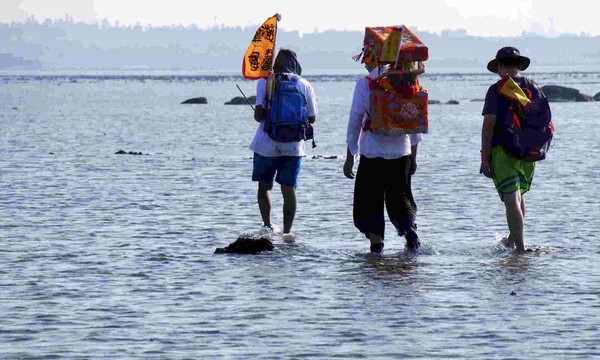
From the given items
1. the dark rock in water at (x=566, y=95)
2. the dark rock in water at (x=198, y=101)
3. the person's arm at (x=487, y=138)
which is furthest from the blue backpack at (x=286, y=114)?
the dark rock in water at (x=198, y=101)

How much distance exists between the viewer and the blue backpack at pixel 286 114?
13109 millimetres

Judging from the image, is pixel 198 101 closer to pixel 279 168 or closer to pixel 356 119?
pixel 279 168

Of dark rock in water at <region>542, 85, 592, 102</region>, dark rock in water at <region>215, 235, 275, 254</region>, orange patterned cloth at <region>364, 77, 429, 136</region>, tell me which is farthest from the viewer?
dark rock in water at <region>542, 85, 592, 102</region>

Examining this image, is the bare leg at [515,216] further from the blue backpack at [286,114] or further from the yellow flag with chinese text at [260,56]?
the yellow flag with chinese text at [260,56]

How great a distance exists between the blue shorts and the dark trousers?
1170 mm

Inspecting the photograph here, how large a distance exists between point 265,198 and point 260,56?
1.34 m

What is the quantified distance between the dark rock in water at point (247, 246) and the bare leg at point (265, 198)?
37.0 inches

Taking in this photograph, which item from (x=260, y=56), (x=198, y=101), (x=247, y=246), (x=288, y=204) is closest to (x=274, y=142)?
(x=288, y=204)

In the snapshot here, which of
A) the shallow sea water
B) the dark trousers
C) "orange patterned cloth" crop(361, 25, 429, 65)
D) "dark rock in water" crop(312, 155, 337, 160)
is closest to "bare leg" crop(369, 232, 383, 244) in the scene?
the dark trousers

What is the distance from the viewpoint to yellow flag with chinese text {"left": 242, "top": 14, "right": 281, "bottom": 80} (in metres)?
13.5

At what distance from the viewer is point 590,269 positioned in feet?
37.7

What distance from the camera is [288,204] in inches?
534

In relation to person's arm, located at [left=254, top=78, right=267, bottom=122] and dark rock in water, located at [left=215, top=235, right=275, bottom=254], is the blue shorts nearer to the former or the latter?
person's arm, located at [left=254, top=78, right=267, bottom=122]

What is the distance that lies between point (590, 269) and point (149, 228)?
5.01m
